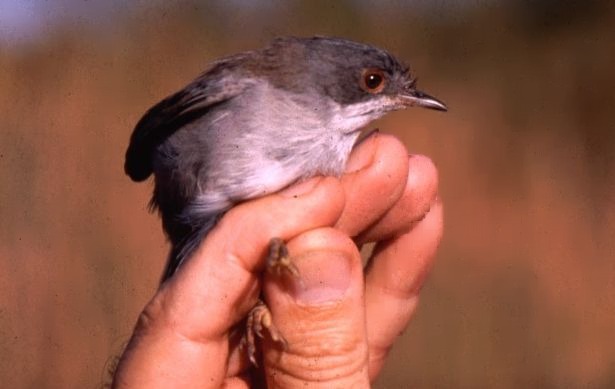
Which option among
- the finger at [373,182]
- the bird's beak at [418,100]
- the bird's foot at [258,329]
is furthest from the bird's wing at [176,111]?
the bird's foot at [258,329]

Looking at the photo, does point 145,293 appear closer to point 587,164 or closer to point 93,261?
point 93,261

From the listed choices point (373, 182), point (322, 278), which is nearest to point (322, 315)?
point (322, 278)

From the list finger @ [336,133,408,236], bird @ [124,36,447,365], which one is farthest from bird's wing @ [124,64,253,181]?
finger @ [336,133,408,236]

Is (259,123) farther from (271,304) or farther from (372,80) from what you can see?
(271,304)

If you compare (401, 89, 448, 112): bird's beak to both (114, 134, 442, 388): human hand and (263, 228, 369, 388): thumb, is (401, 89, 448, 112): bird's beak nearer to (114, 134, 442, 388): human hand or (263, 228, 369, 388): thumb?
(114, 134, 442, 388): human hand

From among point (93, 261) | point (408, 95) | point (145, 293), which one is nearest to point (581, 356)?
point (145, 293)

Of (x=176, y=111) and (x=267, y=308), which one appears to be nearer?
(x=267, y=308)
